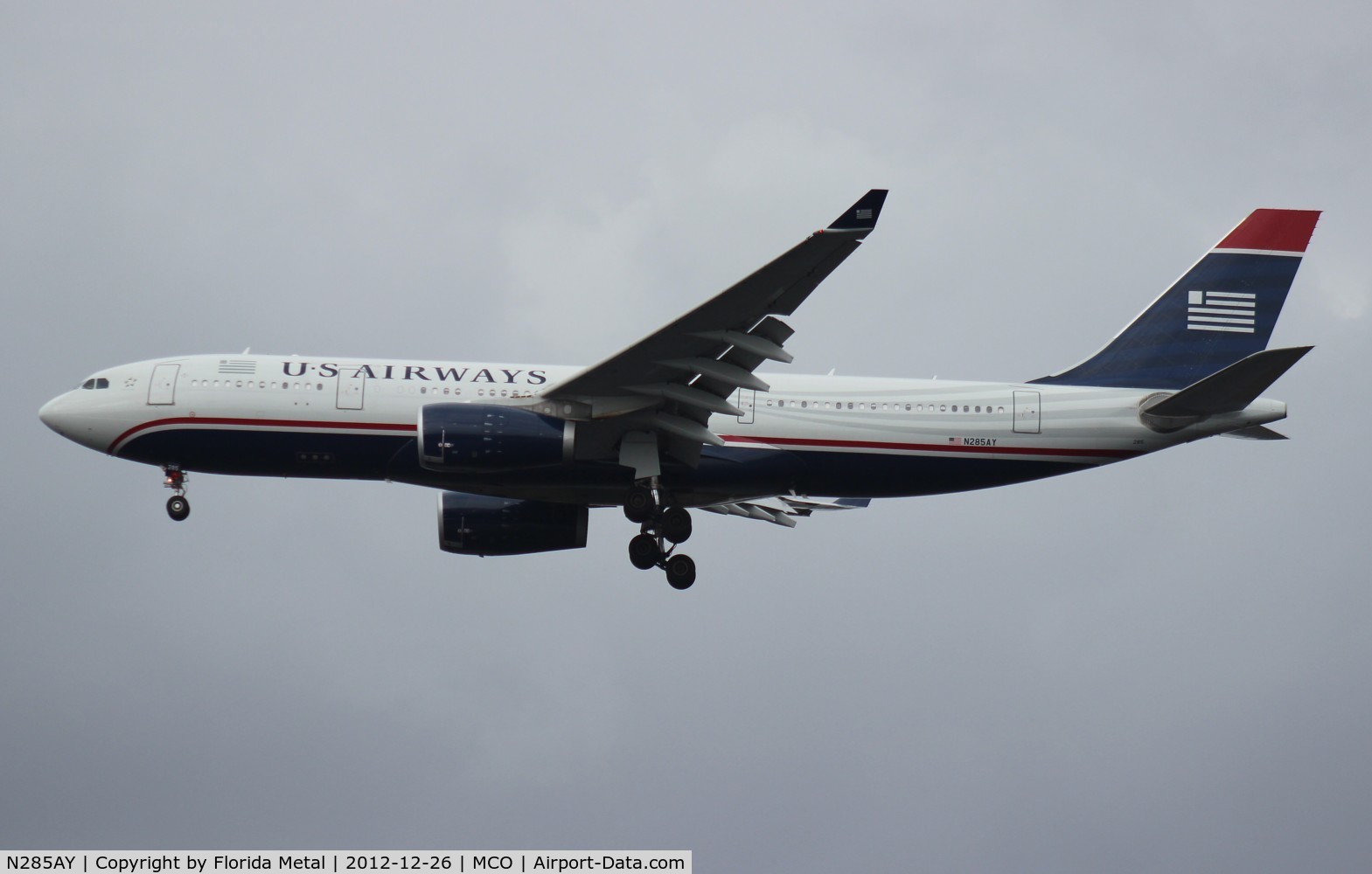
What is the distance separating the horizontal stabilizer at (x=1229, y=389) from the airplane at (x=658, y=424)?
0.04 m

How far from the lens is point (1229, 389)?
101 ft

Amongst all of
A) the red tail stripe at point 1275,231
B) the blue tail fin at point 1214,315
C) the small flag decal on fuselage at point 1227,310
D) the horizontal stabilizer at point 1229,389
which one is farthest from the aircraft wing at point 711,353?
the red tail stripe at point 1275,231

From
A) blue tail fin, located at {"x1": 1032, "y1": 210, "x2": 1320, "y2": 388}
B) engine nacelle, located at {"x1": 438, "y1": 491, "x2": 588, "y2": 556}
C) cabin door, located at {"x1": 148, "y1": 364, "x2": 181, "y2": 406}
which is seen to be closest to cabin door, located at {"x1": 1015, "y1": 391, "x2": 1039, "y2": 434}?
blue tail fin, located at {"x1": 1032, "y1": 210, "x2": 1320, "y2": 388}

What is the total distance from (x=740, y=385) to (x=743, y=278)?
3.36 meters

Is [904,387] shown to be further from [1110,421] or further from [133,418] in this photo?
[133,418]

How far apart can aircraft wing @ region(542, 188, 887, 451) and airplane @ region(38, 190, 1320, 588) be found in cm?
7

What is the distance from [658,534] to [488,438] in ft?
14.2

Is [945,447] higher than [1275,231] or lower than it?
lower

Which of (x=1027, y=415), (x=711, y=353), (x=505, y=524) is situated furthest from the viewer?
(x=505, y=524)

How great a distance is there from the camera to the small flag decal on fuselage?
34.2m

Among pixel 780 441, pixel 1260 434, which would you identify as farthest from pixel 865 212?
pixel 1260 434

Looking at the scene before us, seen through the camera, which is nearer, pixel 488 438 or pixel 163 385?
pixel 488 438

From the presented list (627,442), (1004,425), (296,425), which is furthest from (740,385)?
(296,425)

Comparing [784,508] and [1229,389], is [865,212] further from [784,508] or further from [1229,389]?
[784,508]
